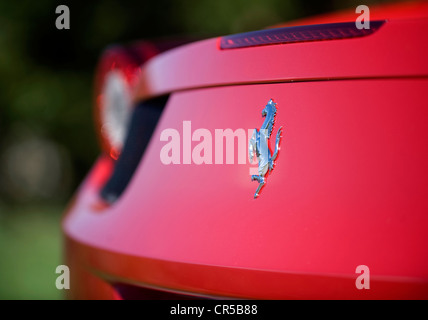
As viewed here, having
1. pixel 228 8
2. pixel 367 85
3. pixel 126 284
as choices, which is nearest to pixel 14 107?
pixel 228 8

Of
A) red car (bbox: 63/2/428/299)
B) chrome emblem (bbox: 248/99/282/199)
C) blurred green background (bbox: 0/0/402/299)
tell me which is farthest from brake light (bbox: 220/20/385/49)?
blurred green background (bbox: 0/0/402/299)

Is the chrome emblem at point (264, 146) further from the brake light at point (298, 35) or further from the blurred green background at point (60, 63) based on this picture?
the blurred green background at point (60, 63)

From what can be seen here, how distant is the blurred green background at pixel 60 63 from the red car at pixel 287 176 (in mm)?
5254

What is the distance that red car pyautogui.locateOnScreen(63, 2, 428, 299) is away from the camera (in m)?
1.09

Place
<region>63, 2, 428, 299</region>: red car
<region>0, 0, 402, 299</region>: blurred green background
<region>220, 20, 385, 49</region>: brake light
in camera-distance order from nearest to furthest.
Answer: <region>63, 2, 428, 299</region>: red car < <region>220, 20, 385, 49</region>: brake light < <region>0, 0, 402, 299</region>: blurred green background

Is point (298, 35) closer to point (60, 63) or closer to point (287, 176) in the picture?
→ point (287, 176)

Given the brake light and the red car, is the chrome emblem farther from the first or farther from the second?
the brake light

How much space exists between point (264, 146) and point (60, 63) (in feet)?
20.6

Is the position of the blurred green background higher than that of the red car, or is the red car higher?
the blurred green background

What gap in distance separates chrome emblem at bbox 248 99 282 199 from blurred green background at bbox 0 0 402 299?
5442mm

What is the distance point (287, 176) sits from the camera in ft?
3.93

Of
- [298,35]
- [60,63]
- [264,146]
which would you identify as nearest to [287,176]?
[264,146]

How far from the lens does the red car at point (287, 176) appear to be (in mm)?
1092
